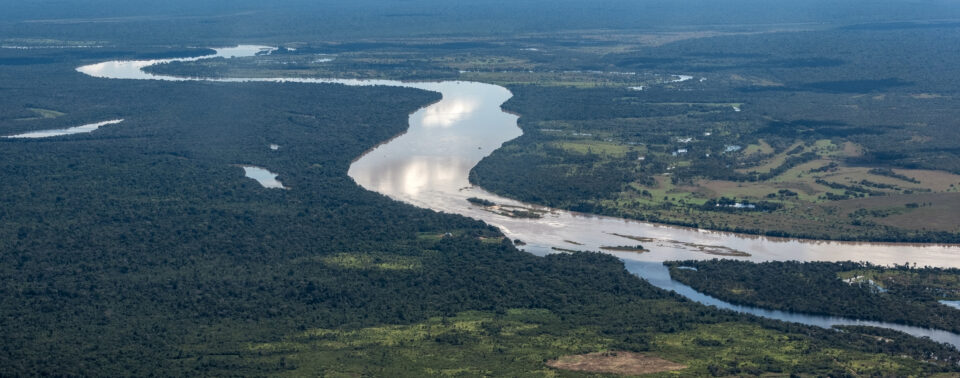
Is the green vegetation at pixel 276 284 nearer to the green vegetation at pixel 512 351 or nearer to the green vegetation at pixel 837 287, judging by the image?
the green vegetation at pixel 512 351

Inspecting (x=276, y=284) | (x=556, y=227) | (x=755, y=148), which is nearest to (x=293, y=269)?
(x=276, y=284)

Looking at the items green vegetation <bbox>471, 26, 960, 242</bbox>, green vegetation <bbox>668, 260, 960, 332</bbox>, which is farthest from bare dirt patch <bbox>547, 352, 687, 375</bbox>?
green vegetation <bbox>471, 26, 960, 242</bbox>

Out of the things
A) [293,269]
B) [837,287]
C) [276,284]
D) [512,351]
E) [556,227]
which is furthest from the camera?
[556,227]

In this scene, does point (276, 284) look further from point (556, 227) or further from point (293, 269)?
point (556, 227)

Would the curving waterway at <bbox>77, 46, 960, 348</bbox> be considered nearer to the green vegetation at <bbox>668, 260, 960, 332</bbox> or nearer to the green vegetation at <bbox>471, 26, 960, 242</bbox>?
the green vegetation at <bbox>668, 260, 960, 332</bbox>

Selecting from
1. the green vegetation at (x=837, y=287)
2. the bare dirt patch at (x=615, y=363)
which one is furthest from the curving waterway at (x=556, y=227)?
the bare dirt patch at (x=615, y=363)

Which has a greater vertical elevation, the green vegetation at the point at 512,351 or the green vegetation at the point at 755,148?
the green vegetation at the point at 755,148
